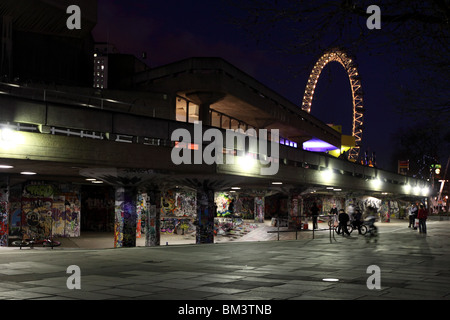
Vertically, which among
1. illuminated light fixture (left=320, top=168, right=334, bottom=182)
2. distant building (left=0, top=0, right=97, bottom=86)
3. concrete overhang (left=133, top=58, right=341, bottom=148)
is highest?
distant building (left=0, top=0, right=97, bottom=86)

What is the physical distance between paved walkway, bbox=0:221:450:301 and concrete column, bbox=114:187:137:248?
21.7 ft

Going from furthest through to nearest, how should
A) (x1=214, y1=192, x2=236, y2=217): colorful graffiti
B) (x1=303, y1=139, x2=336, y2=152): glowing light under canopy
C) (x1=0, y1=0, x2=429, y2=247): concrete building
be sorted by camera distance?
(x1=303, y1=139, x2=336, y2=152): glowing light under canopy → (x1=214, y1=192, x2=236, y2=217): colorful graffiti → (x1=0, y1=0, x2=429, y2=247): concrete building

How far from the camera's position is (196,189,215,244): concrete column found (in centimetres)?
2870

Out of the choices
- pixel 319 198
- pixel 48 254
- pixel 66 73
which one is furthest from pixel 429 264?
pixel 319 198

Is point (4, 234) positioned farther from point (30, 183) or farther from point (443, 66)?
point (443, 66)

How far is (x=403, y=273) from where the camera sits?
40.4 feet

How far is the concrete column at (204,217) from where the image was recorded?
94.2ft

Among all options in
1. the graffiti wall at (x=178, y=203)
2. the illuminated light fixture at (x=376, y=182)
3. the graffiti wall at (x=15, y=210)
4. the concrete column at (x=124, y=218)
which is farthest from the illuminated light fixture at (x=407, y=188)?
the graffiti wall at (x=15, y=210)

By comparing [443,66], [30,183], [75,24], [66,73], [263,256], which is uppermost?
[75,24]

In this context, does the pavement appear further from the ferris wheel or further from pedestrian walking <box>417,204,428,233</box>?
the ferris wheel

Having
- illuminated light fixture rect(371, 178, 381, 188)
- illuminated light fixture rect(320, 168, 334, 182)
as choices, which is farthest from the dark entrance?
illuminated light fixture rect(371, 178, 381, 188)

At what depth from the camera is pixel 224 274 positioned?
39.1 ft

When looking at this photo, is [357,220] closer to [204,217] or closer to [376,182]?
[204,217]

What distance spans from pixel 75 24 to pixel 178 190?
1701 centimetres
